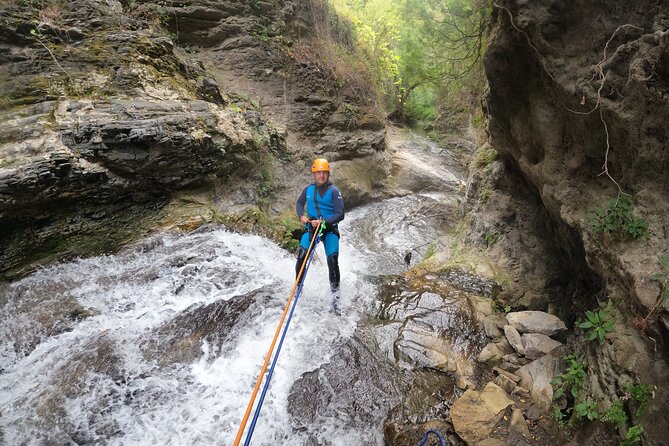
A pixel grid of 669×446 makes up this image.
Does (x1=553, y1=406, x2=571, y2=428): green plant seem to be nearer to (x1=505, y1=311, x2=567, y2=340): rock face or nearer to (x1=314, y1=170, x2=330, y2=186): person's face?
(x1=505, y1=311, x2=567, y2=340): rock face

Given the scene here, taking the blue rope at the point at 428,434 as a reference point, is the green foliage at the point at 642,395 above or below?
above

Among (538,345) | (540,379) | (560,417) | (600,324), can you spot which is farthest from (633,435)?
(538,345)

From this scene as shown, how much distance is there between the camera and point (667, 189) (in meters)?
3.02

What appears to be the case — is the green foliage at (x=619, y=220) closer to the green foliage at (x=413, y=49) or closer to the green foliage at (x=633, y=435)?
the green foliage at (x=633, y=435)

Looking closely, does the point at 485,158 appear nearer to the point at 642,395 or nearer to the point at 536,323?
the point at 536,323

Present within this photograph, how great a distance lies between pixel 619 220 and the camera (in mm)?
3314

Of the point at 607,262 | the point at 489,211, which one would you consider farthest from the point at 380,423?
the point at 489,211

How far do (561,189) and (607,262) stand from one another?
116 centimetres

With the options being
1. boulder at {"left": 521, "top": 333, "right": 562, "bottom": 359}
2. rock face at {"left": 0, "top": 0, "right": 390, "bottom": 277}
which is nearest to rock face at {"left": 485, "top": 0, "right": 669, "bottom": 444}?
boulder at {"left": 521, "top": 333, "right": 562, "bottom": 359}

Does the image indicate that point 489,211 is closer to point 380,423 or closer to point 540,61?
point 540,61

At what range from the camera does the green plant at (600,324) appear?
10.4ft

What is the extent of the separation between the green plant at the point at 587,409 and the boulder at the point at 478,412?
0.58 metres

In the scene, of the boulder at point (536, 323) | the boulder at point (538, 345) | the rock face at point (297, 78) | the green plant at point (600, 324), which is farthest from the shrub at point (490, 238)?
the rock face at point (297, 78)

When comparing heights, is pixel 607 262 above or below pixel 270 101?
below
